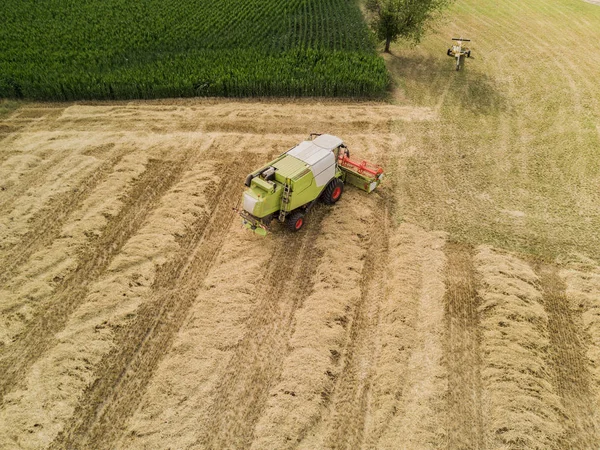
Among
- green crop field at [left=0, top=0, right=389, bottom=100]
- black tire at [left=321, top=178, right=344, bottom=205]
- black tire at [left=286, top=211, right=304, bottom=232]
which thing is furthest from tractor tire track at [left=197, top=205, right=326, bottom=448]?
green crop field at [left=0, top=0, right=389, bottom=100]

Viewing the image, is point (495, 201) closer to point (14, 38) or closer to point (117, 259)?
point (117, 259)

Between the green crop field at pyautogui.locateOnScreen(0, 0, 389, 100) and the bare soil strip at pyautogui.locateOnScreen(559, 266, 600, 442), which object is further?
the green crop field at pyautogui.locateOnScreen(0, 0, 389, 100)

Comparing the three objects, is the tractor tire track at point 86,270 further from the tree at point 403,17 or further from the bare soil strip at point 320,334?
the tree at point 403,17

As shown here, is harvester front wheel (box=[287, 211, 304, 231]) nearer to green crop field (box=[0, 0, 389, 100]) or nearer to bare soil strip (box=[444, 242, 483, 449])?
bare soil strip (box=[444, 242, 483, 449])

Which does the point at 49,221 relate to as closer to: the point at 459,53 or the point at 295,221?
the point at 295,221

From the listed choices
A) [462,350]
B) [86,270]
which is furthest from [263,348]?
[86,270]

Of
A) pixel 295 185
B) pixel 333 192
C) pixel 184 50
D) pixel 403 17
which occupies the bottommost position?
pixel 333 192

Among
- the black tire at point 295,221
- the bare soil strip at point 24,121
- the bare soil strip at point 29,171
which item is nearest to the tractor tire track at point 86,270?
the bare soil strip at point 29,171
